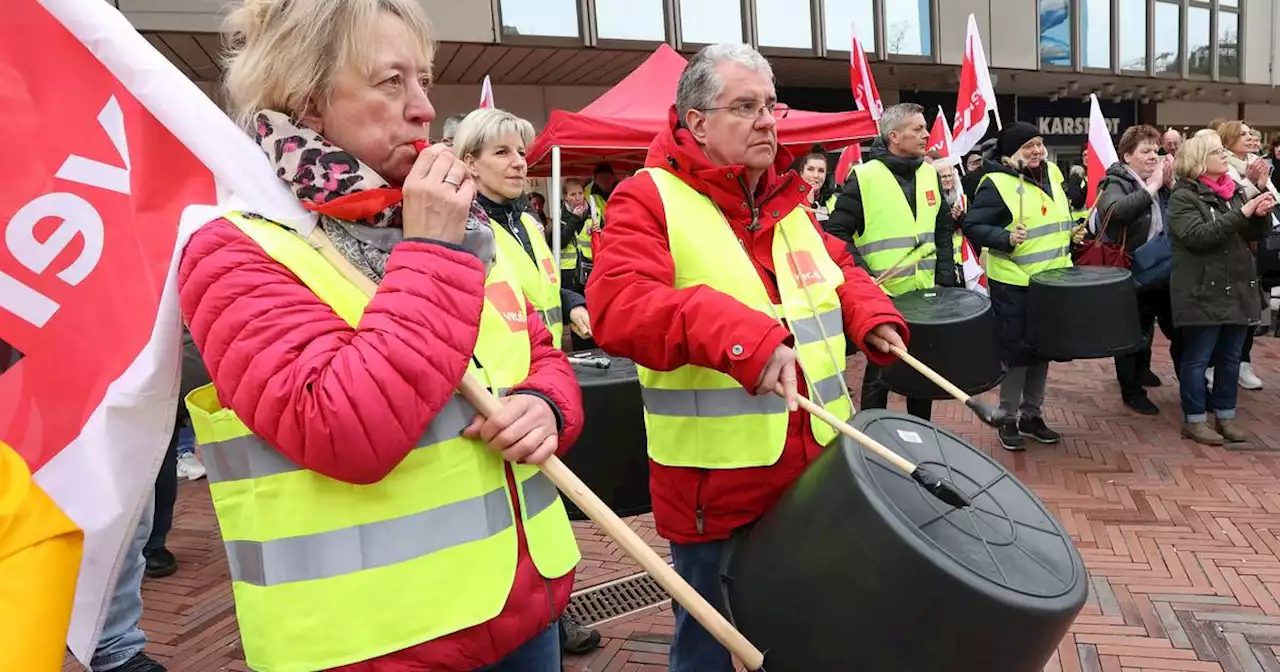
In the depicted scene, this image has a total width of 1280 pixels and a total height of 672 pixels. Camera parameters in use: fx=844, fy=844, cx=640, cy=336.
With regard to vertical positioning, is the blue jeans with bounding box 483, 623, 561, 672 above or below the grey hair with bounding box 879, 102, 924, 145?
below

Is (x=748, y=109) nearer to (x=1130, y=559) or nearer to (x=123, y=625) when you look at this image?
(x=123, y=625)

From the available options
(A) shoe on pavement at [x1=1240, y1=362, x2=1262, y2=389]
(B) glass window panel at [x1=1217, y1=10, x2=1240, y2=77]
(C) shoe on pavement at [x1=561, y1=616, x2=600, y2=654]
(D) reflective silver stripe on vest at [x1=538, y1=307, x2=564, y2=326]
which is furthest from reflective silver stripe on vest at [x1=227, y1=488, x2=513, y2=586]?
→ (B) glass window panel at [x1=1217, y1=10, x2=1240, y2=77]

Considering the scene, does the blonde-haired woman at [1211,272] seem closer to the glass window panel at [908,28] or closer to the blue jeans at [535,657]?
the blue jeans at [535,657]

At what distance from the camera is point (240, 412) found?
3.61 ft

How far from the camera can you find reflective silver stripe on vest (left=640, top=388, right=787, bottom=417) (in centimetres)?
197

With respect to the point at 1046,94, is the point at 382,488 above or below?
below

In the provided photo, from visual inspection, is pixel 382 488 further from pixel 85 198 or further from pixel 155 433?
pixel 85 198

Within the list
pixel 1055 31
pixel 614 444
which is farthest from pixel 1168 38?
pixel 614 444

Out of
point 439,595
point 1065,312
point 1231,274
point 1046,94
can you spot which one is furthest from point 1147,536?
point 1046,94

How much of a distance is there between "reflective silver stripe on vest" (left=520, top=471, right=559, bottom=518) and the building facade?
9080mm

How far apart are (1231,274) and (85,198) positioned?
5575 millimetres

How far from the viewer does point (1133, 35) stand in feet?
56.4

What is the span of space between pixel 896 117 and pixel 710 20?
27.5ft

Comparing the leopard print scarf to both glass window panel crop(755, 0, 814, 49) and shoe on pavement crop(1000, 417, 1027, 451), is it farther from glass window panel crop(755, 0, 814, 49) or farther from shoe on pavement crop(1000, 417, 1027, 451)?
glass window panel crop(755, 0, 814, 49)
